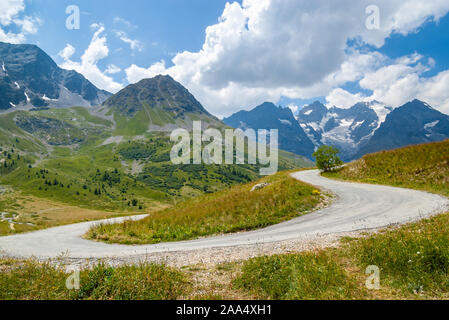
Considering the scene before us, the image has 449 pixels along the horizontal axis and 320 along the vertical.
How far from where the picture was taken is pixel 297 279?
22.7ft

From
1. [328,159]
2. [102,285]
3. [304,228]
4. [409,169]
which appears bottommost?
[102,285]

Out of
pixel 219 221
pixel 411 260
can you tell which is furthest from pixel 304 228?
pixel 411 260

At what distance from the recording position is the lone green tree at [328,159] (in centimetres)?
4859

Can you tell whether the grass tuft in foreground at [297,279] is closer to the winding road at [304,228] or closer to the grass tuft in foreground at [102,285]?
the grass tuft in foreground at [102,285]

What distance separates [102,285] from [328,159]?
161 ft

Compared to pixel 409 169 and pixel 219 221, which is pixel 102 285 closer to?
pixel 219 221

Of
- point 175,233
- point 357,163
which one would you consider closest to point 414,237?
point 175,233

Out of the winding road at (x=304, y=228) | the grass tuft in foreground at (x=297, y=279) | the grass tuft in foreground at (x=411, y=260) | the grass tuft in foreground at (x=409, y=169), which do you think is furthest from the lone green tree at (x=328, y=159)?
the grass tuft in foreground at (x=297, y=279)

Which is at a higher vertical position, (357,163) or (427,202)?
(357,163)

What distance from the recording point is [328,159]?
1924 inches

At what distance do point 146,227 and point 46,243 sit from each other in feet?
25.3

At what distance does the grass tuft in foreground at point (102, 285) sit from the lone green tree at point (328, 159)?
4690 cm
